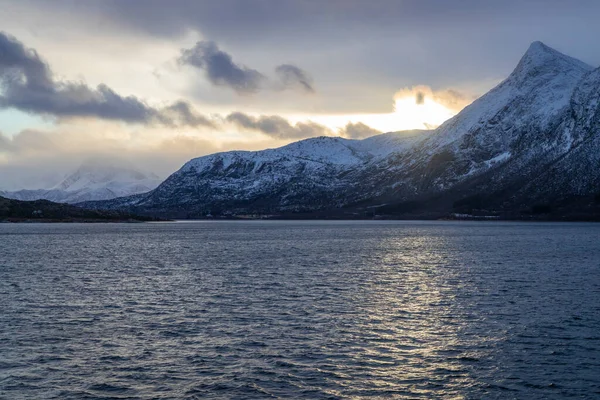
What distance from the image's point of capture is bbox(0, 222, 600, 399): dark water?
116ft

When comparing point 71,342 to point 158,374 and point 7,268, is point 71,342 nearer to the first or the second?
point 158,374

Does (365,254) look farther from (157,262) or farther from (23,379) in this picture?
(23,379)

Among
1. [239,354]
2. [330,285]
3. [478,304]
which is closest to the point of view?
[239,354]

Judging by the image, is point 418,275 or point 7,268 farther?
point 7,268

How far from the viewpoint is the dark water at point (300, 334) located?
35344 mm

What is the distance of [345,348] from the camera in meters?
43.8

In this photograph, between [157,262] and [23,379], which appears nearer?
[23,379]

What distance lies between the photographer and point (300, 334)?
48.2 metres

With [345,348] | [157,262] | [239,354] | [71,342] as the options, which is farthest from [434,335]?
[157,262]

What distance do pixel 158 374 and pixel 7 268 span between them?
256 ft

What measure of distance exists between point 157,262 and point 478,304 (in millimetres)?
71550

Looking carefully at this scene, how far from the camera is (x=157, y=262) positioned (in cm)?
11662

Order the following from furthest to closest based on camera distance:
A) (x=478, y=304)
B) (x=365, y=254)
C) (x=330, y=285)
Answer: (x=365, y=254) → (x=330, y=285) → (x=478, y=304)

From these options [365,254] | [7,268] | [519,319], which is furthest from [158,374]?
[365,254]
